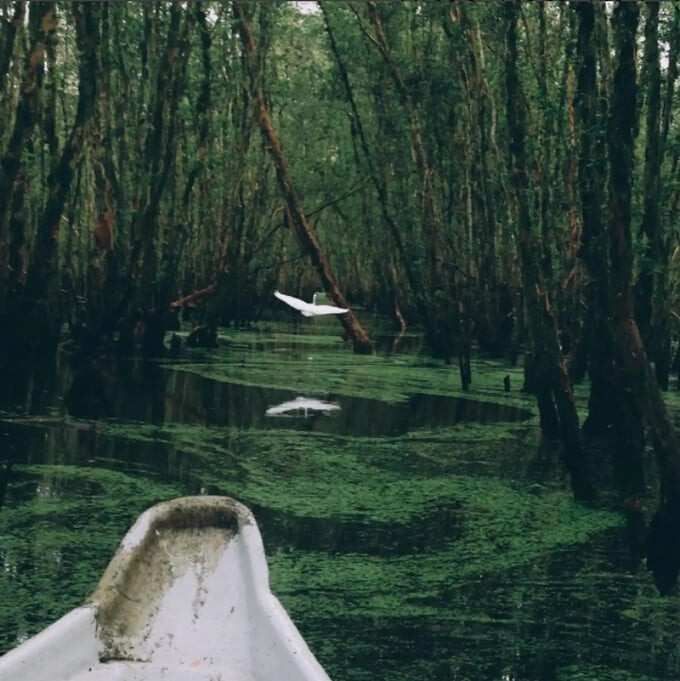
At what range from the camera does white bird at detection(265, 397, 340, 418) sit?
1294cm

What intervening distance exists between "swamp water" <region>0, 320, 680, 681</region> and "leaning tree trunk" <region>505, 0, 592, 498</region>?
0.38 metres

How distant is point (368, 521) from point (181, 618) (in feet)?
10.4

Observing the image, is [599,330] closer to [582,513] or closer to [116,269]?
[582,513]

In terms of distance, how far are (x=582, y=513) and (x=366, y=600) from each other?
2512 millimetres

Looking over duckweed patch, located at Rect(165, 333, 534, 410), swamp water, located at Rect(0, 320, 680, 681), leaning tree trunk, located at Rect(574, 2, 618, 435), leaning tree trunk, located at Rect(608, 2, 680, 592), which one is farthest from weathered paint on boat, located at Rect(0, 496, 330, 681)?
duckweed patch, located at Rect(165, 333, 534, 410)

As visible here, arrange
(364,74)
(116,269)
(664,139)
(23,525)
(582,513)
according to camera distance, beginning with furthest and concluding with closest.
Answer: (364,74), (116,269), (664,139), (582,513), (23,525)

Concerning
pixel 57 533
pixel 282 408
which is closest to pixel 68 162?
pixel 282 408

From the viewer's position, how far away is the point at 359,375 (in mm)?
17391

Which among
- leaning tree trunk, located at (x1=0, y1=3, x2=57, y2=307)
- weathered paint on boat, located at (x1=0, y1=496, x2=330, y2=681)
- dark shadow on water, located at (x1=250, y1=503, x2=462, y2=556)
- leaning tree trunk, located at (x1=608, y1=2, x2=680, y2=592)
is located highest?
leaning tree trunk, located at (x1=0, y1=3, x2=57, y2=307)

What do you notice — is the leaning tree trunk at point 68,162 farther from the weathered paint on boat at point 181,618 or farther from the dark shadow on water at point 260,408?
the weathered paint on boat at point 181,618

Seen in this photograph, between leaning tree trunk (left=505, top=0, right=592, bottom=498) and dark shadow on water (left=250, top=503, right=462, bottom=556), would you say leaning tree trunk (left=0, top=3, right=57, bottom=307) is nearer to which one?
leaning tree trunk (left=505, top=0, right=592, bottom=498)

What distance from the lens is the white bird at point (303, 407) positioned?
12.9m

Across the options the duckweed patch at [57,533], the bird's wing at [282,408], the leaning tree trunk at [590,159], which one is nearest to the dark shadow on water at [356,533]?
the duckweed patch at [57,533]

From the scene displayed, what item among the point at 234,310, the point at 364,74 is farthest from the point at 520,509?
the point at 234,310
